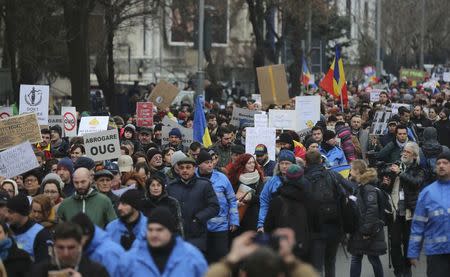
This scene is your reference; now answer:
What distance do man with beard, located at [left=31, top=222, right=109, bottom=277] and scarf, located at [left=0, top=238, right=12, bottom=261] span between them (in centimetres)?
122

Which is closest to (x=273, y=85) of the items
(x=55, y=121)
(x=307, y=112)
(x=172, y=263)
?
(x=307, y=112)

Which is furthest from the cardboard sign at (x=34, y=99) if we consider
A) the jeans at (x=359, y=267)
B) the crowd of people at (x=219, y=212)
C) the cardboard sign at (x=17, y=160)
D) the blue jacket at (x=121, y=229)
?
the blue jacket at (x=121, y=229)

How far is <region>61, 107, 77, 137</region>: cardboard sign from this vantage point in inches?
842

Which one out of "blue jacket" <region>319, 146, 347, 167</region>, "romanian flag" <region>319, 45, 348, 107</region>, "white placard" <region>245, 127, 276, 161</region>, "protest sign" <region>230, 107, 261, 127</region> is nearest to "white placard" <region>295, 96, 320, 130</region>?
"protest sign" <region>230, 107, 261, 127</region>

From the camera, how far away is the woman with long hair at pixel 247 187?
1343 cm

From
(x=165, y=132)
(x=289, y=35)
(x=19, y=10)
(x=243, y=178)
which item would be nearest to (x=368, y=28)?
(x=289, y=35)

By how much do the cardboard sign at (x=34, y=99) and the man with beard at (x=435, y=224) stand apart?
10.2 meters

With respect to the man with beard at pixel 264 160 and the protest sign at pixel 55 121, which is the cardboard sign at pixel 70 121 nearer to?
the protest sign at pixel 55 121

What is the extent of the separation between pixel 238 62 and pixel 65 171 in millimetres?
58415

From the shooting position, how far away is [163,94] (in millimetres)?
26766

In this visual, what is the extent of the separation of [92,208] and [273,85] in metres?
13.8

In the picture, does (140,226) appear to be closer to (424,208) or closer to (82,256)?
(82,256)

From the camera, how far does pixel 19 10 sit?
101 ft

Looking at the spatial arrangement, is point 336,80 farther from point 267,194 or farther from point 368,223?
point 267,194
